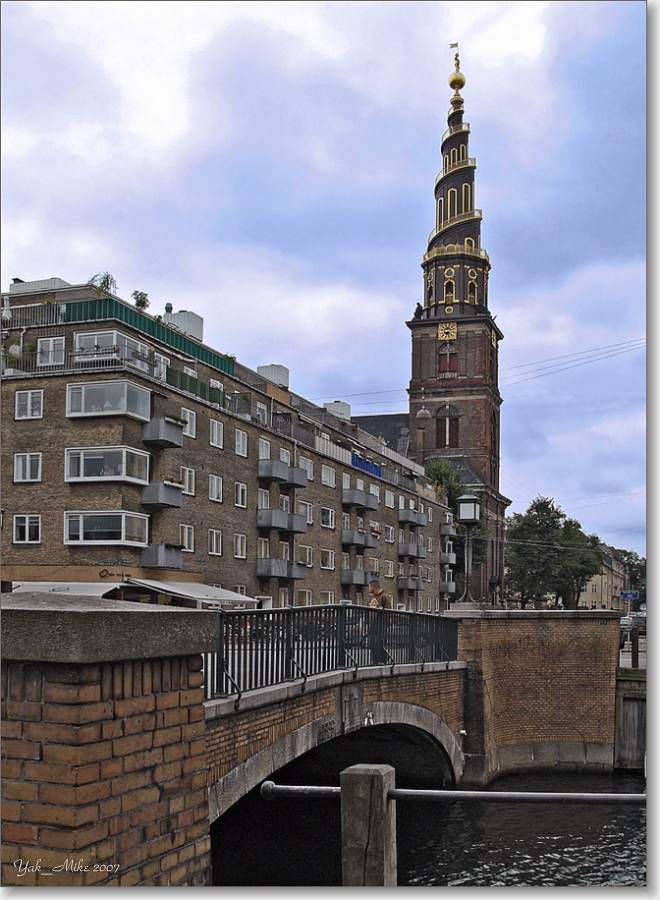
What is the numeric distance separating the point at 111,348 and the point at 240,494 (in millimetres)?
11515

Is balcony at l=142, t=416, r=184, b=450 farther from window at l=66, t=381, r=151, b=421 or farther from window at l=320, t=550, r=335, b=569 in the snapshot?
window at l=320, t=550, r=335, b=569

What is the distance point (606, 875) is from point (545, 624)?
35.0 ft

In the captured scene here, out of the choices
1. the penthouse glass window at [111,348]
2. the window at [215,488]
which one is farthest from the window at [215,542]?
the penthouse glass window at [111,348]

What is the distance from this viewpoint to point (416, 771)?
79.2ft

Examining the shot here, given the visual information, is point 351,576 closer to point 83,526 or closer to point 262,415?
point 262,415

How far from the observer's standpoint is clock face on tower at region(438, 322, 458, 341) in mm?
100812

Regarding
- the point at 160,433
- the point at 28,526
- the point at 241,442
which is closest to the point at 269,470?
the point at 241,442

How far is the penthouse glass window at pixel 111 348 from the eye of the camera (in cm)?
3709

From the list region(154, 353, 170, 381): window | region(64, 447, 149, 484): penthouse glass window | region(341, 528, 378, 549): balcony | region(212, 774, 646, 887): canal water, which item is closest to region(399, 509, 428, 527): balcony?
region(341, 528, 378, 549): balcony

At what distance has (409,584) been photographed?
7056 centimetres

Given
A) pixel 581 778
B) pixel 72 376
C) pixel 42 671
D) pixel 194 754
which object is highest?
pixel 72 376

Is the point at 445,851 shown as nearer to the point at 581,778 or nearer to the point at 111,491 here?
the point at 581,778

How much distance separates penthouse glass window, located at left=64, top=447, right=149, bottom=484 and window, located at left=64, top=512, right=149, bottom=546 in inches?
55.1

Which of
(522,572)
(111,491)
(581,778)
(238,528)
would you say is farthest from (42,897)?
(522,572)
